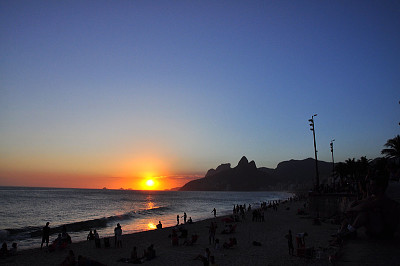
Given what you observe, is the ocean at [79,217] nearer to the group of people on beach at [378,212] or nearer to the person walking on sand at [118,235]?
the person walking on sand at [118,235]

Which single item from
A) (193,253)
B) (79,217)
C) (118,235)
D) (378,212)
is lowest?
(79,217)

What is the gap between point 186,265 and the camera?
15008 mm

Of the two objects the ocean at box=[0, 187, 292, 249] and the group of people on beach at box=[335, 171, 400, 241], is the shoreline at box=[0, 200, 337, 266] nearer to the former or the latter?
the ocean at box=[0, 187, 292, 249]

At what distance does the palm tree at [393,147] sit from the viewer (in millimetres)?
28000

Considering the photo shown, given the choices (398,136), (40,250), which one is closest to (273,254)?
(40,250)

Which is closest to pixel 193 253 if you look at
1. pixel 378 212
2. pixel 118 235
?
pixel 118 235

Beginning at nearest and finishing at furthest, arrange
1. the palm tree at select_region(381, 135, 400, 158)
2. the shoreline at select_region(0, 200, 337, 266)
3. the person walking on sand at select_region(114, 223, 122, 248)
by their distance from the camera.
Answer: the shoreline at select_region(0, 200, 337, 266) → the person walking on sand at select_region(114, 223, 122, 248) → the palm tree at select_region(381, 135, 400, 158)

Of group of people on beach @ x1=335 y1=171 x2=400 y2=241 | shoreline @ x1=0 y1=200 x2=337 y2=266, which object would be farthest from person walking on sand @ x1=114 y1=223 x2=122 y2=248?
group of people on beach @ x1=335 y1=171 x2=400 y2=241

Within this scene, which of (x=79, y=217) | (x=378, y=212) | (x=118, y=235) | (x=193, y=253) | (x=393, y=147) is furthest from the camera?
(x=79, y=217)

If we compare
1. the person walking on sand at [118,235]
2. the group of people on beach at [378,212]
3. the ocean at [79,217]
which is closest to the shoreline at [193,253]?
the person walking on sand at [118,235]

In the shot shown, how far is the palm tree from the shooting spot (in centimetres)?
2800

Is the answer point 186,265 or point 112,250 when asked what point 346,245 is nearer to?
point 186,265

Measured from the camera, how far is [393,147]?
2867 centimetres

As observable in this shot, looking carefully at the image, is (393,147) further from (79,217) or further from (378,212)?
(79,217)
